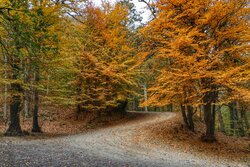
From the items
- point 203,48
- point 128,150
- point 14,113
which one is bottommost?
point 128,150

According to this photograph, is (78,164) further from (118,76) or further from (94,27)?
(94,27)

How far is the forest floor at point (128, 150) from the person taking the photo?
789 cm

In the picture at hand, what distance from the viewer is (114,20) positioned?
70.5 ft

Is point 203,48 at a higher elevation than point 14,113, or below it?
higher

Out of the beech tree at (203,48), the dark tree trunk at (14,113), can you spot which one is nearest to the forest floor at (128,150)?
the dark tree trunk at (14,113)

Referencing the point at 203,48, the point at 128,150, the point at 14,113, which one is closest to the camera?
the point at 128,150

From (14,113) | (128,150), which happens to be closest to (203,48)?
(128,150)

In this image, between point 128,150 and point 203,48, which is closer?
point 128,150

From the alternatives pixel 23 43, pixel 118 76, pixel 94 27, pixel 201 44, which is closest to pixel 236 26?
pixel 201 44

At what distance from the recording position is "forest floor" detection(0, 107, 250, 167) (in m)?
7.89

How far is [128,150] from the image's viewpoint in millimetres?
11227

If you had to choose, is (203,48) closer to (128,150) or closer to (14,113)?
(128,150)

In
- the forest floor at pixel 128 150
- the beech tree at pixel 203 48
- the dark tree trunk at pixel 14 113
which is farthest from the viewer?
the dark tree trunk at pixel 14 113

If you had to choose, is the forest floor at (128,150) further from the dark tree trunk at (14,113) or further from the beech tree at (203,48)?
the beech tree at (203,48)
